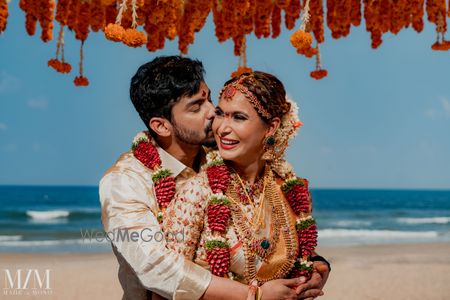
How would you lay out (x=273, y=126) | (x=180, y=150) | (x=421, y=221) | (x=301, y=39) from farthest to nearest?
(x=421, y=221), (x=301, y=39), (x=180, y=150), (x=273, y=126)

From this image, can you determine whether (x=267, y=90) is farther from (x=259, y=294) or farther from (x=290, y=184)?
(x=259, y=294)

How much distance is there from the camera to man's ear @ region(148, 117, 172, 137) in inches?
108

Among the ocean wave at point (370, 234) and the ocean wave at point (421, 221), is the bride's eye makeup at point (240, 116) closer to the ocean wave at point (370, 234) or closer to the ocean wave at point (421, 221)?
the ocean wave at point (370, 234)

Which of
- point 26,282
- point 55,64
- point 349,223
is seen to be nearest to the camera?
point 55,64

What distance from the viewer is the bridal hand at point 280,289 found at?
2432mm

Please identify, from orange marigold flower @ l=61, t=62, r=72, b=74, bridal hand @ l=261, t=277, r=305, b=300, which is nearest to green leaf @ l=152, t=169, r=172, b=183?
bridal hand @ l=261, t=277, r=305, b=300

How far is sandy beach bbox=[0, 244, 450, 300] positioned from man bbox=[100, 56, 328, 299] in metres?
5.97

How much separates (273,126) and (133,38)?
3.19 ft

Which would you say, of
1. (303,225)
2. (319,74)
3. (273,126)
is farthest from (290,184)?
(319,74)

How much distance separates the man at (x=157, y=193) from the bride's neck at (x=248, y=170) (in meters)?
0.19

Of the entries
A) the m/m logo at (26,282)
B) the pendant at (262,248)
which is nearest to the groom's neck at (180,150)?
the pendant at (262,248)

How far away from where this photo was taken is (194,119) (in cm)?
269

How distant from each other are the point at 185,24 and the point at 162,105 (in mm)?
2582

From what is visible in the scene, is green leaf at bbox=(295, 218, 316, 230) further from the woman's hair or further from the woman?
the woman's hair
